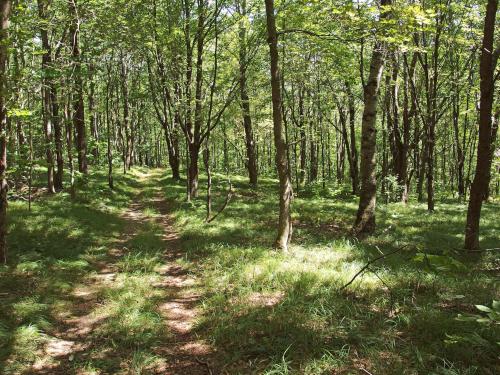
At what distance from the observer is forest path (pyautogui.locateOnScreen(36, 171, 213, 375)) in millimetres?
5039

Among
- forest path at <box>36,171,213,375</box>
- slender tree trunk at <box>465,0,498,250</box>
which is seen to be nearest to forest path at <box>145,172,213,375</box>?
forest path at <box>36,171,213,375</box>

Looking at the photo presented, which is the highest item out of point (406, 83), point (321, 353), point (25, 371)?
point (406, 83)

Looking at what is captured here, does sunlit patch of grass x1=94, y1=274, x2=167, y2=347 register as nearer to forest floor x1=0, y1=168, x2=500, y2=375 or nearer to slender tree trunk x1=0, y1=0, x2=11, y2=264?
forest floor x1=0, y1=168, x2=500, y2=375

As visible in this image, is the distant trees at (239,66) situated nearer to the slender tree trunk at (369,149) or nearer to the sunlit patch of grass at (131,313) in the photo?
the slender tree trunk at (369,149)

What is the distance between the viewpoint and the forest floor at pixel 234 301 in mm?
4645

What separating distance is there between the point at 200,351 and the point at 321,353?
5.88ft

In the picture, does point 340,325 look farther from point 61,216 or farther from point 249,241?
point 61,216

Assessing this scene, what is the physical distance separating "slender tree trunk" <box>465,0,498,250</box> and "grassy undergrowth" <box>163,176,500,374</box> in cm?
98

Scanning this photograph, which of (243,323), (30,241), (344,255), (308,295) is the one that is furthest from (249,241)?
(30,241)

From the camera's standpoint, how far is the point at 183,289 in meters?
7.74

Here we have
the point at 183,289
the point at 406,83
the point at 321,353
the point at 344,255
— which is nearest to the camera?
the point at 321,353

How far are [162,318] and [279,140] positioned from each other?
5.07 meters

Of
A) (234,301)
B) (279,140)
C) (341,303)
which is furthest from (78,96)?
(341,303)

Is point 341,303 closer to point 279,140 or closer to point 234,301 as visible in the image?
point 234,301
